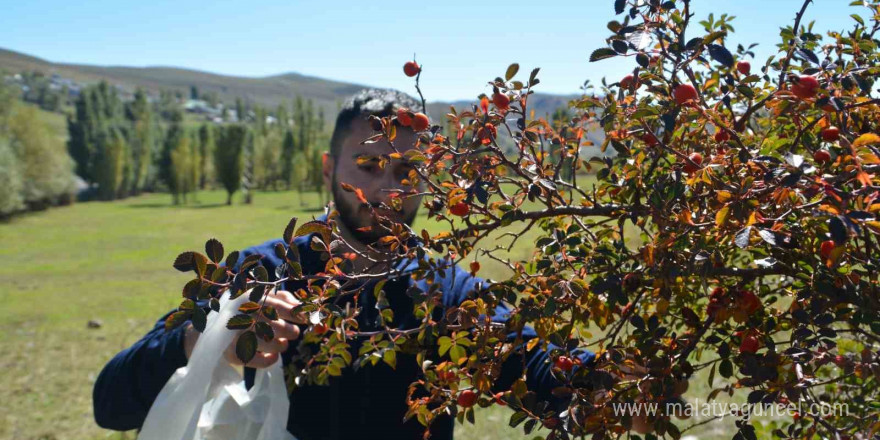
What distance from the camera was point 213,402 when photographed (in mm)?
1863

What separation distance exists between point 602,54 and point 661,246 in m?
0.35

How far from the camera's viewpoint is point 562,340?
1196 mm

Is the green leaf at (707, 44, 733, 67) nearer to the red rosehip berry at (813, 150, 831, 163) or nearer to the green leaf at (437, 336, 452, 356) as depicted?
the red rosehip berry at (813, 150, 831, 163)

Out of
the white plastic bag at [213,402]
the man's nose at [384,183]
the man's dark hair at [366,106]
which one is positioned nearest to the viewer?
the white plastic bag at [213,402]

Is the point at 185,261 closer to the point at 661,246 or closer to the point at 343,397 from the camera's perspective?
the point at 661,246

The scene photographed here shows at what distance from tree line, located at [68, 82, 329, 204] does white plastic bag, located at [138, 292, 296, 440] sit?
45614 mm

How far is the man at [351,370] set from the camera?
2.13 m

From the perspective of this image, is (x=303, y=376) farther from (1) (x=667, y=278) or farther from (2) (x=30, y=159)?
(2) (x=30, y=159)

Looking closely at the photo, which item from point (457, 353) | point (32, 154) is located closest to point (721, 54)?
point (457, 353)

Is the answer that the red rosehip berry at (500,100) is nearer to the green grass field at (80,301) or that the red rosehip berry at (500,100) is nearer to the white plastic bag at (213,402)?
the white plastic bag at (213,402)

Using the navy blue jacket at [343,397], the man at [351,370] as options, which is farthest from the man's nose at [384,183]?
the navy blue jacket at [343,397]

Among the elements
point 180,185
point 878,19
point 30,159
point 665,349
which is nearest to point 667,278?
point 665,349

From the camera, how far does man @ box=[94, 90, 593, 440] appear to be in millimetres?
2129

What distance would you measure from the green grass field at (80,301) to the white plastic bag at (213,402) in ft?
7.25
